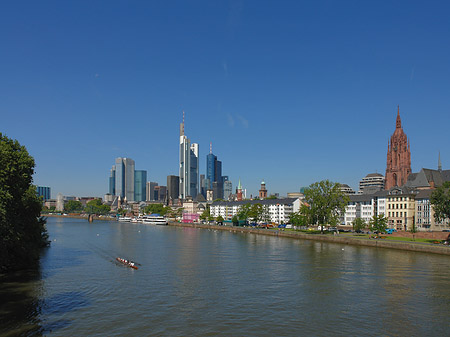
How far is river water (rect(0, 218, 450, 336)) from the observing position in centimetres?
3453

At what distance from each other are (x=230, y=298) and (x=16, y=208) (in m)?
31.7

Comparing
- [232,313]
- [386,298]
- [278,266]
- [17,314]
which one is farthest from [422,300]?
[17,314]

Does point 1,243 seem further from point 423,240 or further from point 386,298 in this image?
point 423,240

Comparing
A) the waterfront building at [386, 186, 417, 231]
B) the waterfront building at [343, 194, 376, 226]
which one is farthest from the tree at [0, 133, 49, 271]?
the waterfront building at [343, 194, 376, 226]

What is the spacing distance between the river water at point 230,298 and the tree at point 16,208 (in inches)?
153

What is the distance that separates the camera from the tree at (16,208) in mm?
45844

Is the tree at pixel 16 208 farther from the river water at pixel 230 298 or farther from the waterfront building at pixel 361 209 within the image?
the waterfront building at pixel 361 209

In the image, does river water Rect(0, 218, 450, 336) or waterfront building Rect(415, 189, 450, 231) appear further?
waterfront building Rect(415, 189, 450, 231)

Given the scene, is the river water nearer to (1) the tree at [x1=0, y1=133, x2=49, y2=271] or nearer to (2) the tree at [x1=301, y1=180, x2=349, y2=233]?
(1) the tree at [x1=0, y1=133, x2=49, y2=271]

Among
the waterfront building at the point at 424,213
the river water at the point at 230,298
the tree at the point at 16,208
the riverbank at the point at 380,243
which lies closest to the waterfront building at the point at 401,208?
the waterfront building at the point at 424,213

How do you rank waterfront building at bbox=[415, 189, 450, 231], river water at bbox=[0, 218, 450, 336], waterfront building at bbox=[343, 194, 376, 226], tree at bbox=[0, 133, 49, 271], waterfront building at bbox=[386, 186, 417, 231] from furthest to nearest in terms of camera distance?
waterfront building at bbox=[343, 194, 376, 226] → waterfront building at bbox=[386, 186, 417, 231] → waterfront building at bbox=[415, 189, 450, 231] → tree at bbox=[0, 133, 49, 271] → river water at bbox=[0, 218, 450, 336]

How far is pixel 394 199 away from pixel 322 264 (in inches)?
3330

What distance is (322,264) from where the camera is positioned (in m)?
68.2

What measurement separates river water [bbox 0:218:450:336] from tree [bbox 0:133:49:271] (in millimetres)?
3876
